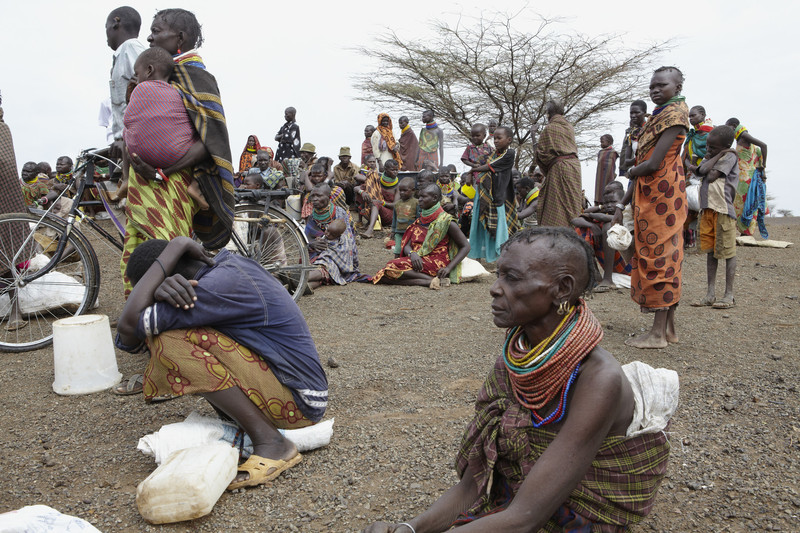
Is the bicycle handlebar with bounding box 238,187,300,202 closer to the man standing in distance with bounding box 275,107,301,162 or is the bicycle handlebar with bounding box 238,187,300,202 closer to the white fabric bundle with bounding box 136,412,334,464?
the white fabric bundle with bounding box 136,412,334,464

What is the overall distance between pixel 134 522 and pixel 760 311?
210 inches

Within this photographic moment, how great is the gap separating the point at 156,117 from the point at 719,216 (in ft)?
15.9

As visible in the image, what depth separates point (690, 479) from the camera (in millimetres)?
2414

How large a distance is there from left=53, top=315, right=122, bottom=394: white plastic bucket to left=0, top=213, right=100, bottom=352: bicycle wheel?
969mm

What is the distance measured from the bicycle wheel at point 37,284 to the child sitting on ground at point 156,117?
1391 mm

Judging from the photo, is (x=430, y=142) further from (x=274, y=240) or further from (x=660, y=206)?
(x=660, y=206)

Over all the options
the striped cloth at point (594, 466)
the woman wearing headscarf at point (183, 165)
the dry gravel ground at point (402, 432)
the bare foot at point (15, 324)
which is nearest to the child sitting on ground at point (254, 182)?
the dry gravel ground at point (402, 432)

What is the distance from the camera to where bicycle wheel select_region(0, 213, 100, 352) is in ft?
14.0

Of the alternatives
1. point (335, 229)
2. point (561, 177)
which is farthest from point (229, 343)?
point (561, 177)

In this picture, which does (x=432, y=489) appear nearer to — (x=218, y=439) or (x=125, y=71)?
(x=218, y=439)

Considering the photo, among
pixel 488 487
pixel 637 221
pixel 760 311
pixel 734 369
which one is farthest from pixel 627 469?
Result: pixel 760 311

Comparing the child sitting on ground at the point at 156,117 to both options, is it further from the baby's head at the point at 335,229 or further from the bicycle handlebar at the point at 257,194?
the baby's head at the point at 335,229

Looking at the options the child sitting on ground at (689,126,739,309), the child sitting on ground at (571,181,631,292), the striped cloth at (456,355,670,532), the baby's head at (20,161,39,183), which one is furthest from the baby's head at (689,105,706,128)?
the baby's head at (20,161,39,183)

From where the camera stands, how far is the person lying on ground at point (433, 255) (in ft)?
23.1
